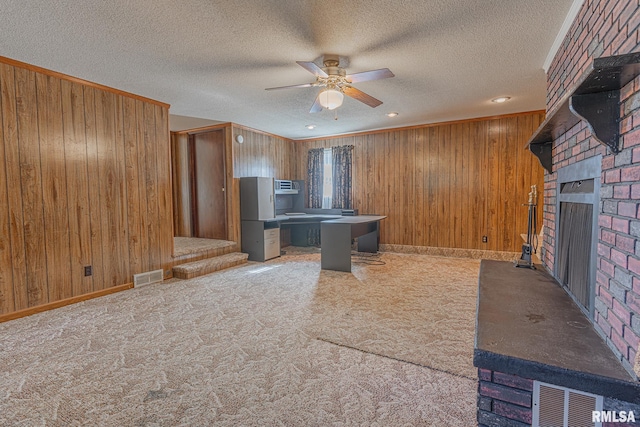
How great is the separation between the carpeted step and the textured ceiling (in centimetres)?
231

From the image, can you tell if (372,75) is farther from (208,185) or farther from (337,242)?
(208,185)

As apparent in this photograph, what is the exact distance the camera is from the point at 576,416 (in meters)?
1.17

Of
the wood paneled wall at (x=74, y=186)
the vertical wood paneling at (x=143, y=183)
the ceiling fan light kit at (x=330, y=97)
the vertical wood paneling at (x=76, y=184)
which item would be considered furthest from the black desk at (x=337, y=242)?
the vertical wood paneling at (x=76, y=184)

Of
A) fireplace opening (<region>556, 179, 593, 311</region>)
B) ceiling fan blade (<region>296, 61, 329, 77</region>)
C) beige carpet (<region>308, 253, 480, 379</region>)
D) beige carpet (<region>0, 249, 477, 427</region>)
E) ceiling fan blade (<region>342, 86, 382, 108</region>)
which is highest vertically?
ceiling fan blade (<region>296, 61, 329, 77</region>)

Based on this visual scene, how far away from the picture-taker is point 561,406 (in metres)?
1.19

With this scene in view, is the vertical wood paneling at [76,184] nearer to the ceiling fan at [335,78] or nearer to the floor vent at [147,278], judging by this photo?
the floor vent at [147,278]

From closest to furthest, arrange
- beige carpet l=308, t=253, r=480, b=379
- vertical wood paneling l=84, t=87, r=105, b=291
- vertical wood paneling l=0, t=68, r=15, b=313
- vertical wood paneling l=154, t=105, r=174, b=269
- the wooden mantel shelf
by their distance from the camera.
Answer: the wooden mantel shelf
beige carpet l=308, t=253, r=480, b=379
vertical wood paneling l=0, t=68, r=15, b=313
vertical wood paneling l=84, t=87, r=105, b=291
vertical wood paneling l=154, t=105, r=174, b=269

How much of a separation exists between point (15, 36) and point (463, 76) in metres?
4.08

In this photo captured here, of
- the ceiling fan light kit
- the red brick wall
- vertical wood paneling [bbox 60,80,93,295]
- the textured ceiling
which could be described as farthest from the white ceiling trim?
vertical wood paneling [bbox 60,80,93,295]

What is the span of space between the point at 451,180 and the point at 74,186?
5.49 meters

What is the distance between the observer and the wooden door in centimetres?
548

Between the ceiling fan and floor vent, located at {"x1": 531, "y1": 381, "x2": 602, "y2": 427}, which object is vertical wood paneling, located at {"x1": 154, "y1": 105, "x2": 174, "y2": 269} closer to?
the ceiling fan

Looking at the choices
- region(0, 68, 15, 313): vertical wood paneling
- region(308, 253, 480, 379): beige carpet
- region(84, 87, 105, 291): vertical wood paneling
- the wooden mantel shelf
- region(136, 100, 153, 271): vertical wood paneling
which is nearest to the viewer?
the wooden mantel shelf

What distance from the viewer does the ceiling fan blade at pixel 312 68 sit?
7.88 feet
